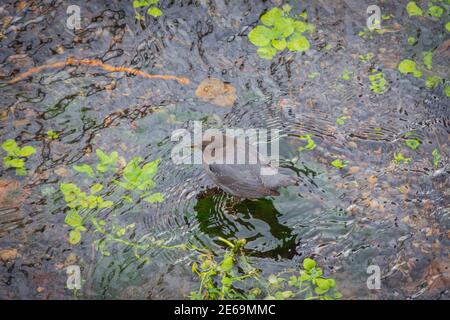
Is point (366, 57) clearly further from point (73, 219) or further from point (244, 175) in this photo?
point (73, 219)

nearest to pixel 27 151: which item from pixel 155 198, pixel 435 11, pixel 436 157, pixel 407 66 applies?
pixel 155 198

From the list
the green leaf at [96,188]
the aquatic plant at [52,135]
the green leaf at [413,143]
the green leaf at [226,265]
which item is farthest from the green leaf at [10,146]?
the green leaf at [413,143]

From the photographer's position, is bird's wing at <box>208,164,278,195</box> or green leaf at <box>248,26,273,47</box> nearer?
bird's wing at <box>208,164,278,195</box>

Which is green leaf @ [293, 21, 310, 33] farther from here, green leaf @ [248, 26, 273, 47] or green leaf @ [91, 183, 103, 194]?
green leaf @ [91, 183, 103, 194]

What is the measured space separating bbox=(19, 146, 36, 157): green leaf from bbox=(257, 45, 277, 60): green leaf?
2.47 meters

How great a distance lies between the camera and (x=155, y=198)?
399 cm

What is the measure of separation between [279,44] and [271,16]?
0.34 metres

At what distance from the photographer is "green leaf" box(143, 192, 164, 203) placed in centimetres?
397

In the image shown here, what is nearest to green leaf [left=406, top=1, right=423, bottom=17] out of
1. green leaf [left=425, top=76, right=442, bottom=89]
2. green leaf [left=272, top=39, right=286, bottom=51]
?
green leaf [left=425, top=76, right=442, bottom=89]

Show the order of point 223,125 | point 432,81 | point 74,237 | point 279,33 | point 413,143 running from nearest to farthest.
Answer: point 74,237 < point 413,143 < point 223,125 < point 432,81 < point 279,33

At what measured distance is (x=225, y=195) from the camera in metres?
4.27

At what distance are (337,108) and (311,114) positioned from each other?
0.91ft
